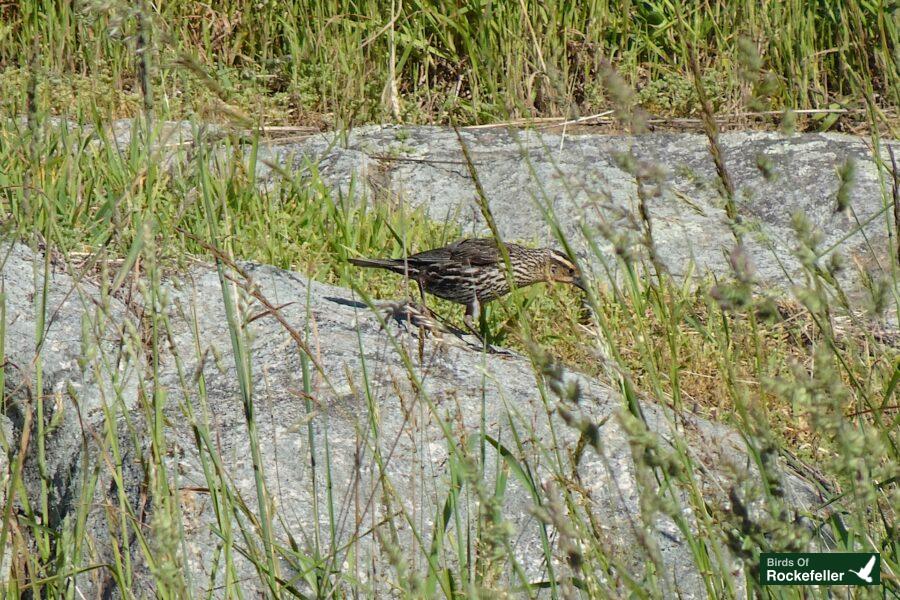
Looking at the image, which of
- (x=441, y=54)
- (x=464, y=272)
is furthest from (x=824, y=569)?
(x=441, y=54)

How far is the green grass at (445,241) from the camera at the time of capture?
5.32 feet

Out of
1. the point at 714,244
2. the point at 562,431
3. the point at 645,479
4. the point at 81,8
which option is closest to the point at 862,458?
the point at 645,479

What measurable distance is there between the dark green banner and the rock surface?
1.55ft

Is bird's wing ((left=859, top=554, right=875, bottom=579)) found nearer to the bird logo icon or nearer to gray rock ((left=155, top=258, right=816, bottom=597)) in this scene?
the bird logo icon

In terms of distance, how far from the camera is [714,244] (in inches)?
247

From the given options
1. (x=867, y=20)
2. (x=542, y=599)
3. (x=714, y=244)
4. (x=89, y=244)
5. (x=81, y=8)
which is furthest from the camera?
(x=867, y=20)

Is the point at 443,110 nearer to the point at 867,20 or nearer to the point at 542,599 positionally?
the point at 867,20

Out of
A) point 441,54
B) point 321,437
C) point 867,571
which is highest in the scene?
point 441,54

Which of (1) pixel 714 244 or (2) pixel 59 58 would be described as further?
(2) pixel 59 58

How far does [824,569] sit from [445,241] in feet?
14.6

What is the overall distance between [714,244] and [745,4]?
1.96 m

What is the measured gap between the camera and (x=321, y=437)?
3.13 metres

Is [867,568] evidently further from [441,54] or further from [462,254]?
[441,54]

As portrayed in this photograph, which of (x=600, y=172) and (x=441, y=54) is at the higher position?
(x=441, y=54)
